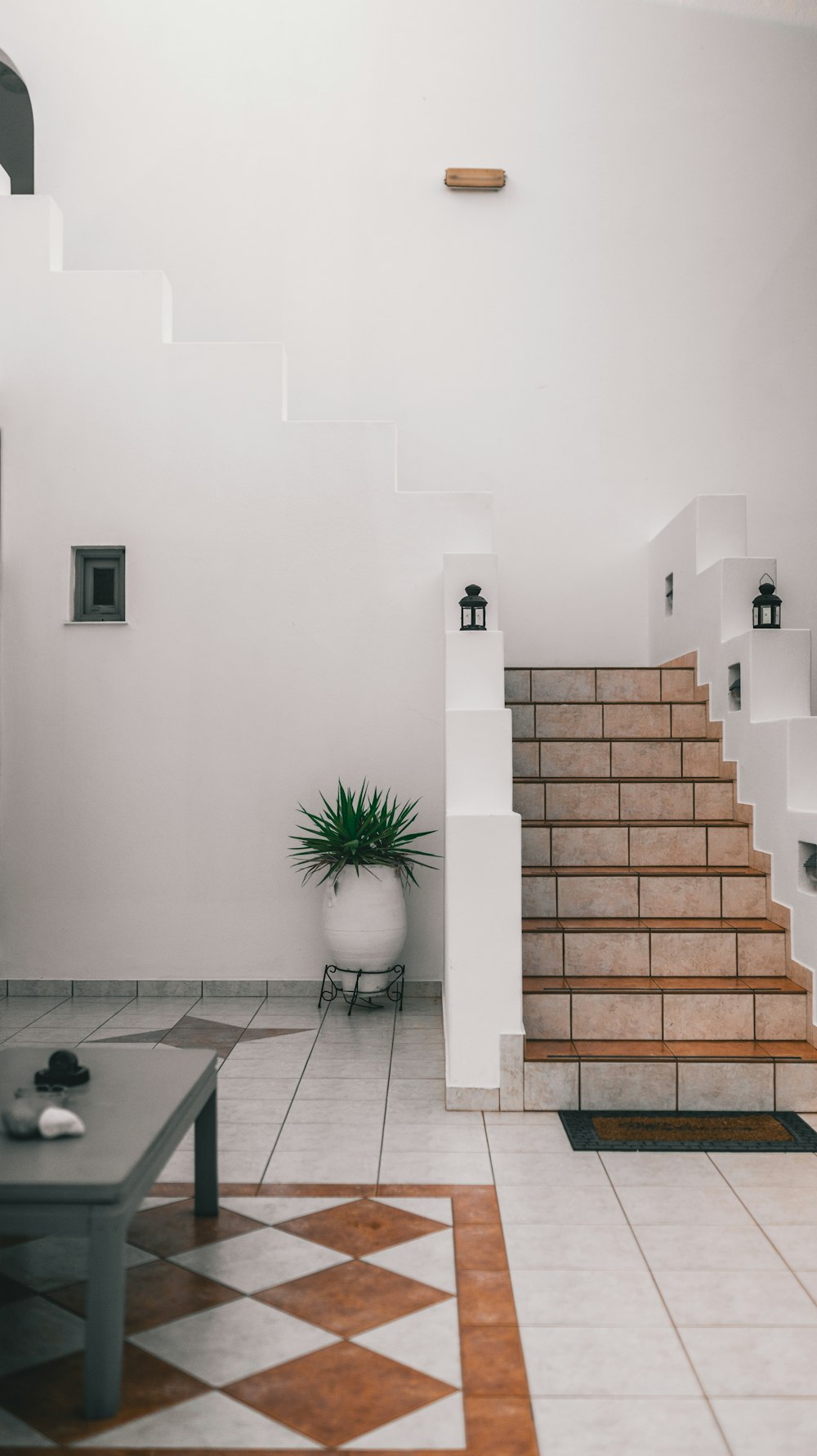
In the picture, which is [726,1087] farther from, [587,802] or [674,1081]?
[587,802]

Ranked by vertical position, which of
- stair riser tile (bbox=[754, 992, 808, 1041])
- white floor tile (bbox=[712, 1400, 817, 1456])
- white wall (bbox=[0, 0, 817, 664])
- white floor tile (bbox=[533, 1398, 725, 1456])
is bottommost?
white floor tile (bbox=[712, 1400, 817, 1456])

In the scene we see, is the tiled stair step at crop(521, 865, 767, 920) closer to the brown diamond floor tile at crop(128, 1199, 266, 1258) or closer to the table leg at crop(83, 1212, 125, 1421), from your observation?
the brown diamond floor tile at crop(128, 1199, 266, 1258)

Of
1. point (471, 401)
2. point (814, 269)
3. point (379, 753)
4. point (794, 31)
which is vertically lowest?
point (379, 753)

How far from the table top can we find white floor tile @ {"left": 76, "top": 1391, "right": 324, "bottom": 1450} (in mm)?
415

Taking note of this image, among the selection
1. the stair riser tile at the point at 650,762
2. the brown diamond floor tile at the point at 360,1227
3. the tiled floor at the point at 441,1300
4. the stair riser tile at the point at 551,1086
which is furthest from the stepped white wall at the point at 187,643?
the brown diamond floor tile at the point at 360,1227

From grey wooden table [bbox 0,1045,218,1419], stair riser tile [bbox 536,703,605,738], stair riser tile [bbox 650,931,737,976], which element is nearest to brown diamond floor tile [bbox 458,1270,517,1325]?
grey wooden table [bbox 0,1045,218,1419]

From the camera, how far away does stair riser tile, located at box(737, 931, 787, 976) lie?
158 inches

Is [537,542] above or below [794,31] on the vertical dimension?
below

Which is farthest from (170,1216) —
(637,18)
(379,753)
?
(637,18)

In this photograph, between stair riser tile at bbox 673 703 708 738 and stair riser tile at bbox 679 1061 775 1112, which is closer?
stair riser tile at bbox 679 1061 775 1112

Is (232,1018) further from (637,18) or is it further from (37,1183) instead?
(637,18)

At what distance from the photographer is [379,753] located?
5.36 metres

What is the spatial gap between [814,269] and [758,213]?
18.4 inches

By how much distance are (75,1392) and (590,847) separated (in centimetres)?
292
